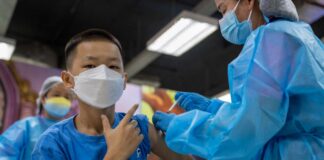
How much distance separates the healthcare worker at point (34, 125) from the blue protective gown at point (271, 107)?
1.60 m

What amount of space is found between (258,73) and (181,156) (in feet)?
1.82

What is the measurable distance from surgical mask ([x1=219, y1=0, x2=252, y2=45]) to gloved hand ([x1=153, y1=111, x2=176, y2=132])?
404mm

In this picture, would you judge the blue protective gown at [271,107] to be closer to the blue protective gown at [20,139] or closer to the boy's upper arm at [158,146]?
the boy's upper arm at [158,146]

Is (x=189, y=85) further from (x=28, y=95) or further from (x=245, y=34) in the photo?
(x=245, y=34)

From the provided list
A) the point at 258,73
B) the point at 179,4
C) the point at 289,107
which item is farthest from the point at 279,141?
the point at 179,4

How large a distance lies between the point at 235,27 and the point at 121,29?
472 centimetres

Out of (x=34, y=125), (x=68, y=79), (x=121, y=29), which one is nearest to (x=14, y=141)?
(x=34, y=125)

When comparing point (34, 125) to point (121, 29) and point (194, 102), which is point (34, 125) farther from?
point (121, 29)

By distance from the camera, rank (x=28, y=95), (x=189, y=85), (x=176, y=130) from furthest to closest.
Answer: (x=189, y=85) → (x=28, y=95) → (x=176, y=130)

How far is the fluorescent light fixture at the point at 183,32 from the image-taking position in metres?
3.80

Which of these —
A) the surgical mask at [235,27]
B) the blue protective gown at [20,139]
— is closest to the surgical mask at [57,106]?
the blue protective gown at [20,139]

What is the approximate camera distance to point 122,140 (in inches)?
49.5

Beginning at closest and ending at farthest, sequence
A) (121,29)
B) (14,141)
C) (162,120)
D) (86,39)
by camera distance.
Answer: (162,120)
(86,39)
(14,141)
(121,29)

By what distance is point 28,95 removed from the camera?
4.37 m
